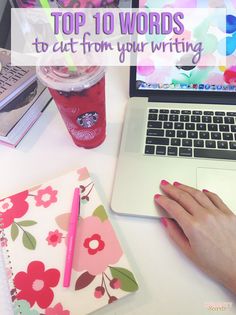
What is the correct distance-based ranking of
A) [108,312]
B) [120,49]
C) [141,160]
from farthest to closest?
1. [120,49]
2. [141,160]
3. [108,312]

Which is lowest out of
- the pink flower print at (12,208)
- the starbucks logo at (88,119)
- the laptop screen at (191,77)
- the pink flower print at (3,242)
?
the pink flower print at (3,242)

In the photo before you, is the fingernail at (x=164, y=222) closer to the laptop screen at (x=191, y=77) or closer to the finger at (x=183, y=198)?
the finger at (x=183, y=198)

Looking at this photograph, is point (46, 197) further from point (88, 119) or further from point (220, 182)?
point (220, 182)

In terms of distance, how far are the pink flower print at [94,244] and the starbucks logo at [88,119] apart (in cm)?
18

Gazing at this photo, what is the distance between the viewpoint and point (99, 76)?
1.55ft

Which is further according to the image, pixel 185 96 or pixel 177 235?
pixel 185 96

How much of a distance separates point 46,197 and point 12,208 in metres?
0.06

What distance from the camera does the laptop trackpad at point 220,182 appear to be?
50cm

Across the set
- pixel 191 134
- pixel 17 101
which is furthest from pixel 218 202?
pixel 17 101

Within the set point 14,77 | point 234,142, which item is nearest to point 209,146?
point 234,142

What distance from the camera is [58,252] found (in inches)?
18.1

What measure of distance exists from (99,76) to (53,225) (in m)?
0.24

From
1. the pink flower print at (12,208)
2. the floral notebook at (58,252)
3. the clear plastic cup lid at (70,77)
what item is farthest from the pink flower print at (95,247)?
the clear plastic cup lid at (70,77)

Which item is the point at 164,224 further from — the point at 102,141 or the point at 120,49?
the point at 120,49
